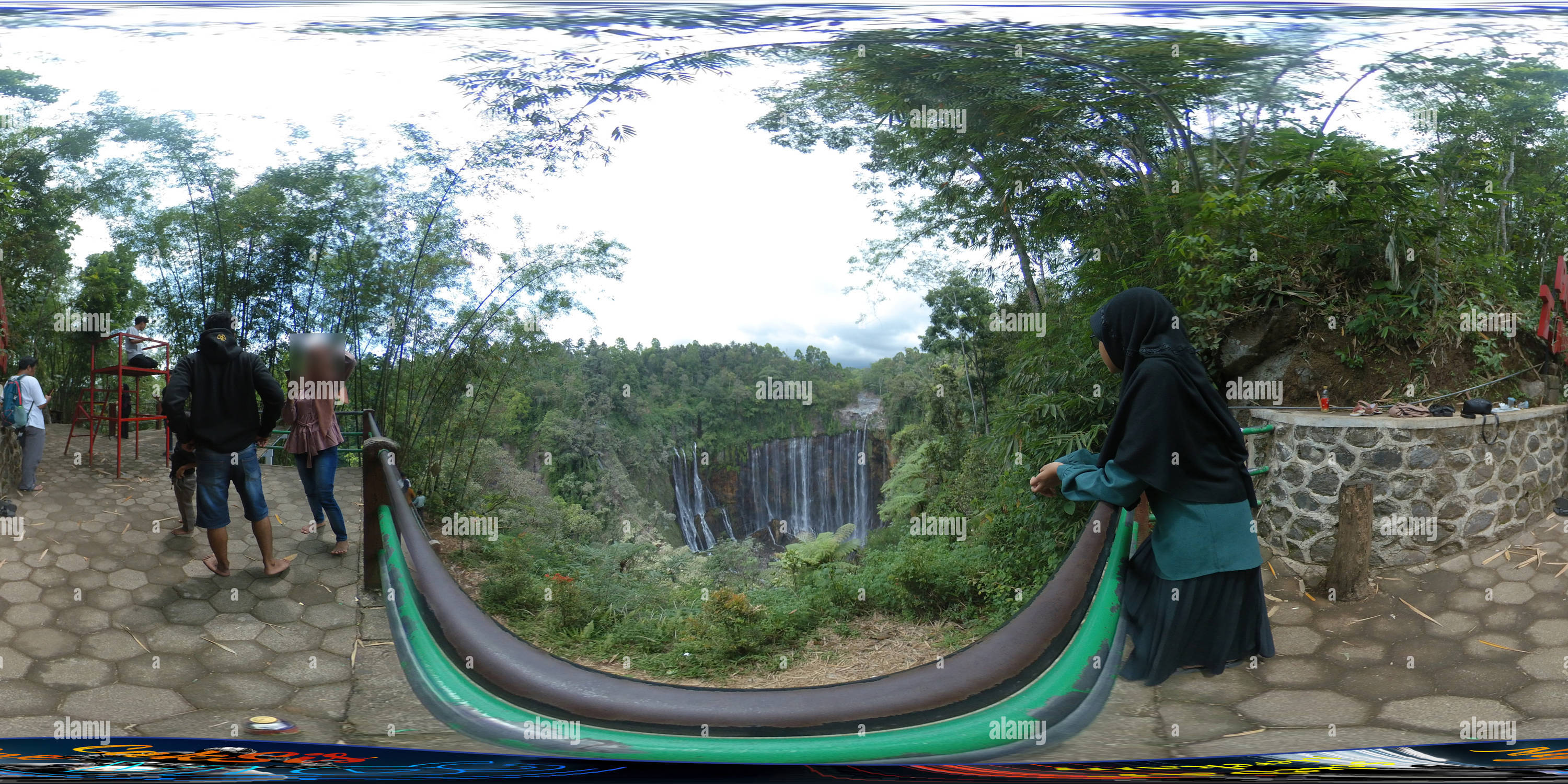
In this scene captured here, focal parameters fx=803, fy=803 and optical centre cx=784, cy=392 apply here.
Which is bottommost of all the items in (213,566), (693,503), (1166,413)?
Result: (213,566)

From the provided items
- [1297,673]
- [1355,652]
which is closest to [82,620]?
[1297,673]

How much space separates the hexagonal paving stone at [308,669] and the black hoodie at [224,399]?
0.38m

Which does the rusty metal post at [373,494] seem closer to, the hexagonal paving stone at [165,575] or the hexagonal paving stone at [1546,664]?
the hexagonal paving stone at [165,575]

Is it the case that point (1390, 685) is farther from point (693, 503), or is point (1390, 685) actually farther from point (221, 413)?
point (221, 413)

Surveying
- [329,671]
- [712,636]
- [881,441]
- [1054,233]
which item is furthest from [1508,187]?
[329,671]

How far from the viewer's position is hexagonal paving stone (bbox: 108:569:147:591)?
1.38 metres

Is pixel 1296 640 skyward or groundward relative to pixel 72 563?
groundward

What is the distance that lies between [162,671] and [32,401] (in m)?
0.54

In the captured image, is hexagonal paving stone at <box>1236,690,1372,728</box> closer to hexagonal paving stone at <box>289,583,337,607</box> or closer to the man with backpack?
hexagonal paving stone at <box>289,583,337,607</box>

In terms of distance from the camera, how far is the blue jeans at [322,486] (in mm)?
1426

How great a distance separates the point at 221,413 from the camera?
139 centimetres

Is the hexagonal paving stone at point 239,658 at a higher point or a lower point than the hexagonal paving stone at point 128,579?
lower

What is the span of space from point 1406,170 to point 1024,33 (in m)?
0.79

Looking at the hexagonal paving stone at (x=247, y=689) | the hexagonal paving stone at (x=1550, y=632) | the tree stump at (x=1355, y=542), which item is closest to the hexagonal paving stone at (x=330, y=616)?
the hexagonal paving stone at (x=247, y=689)
